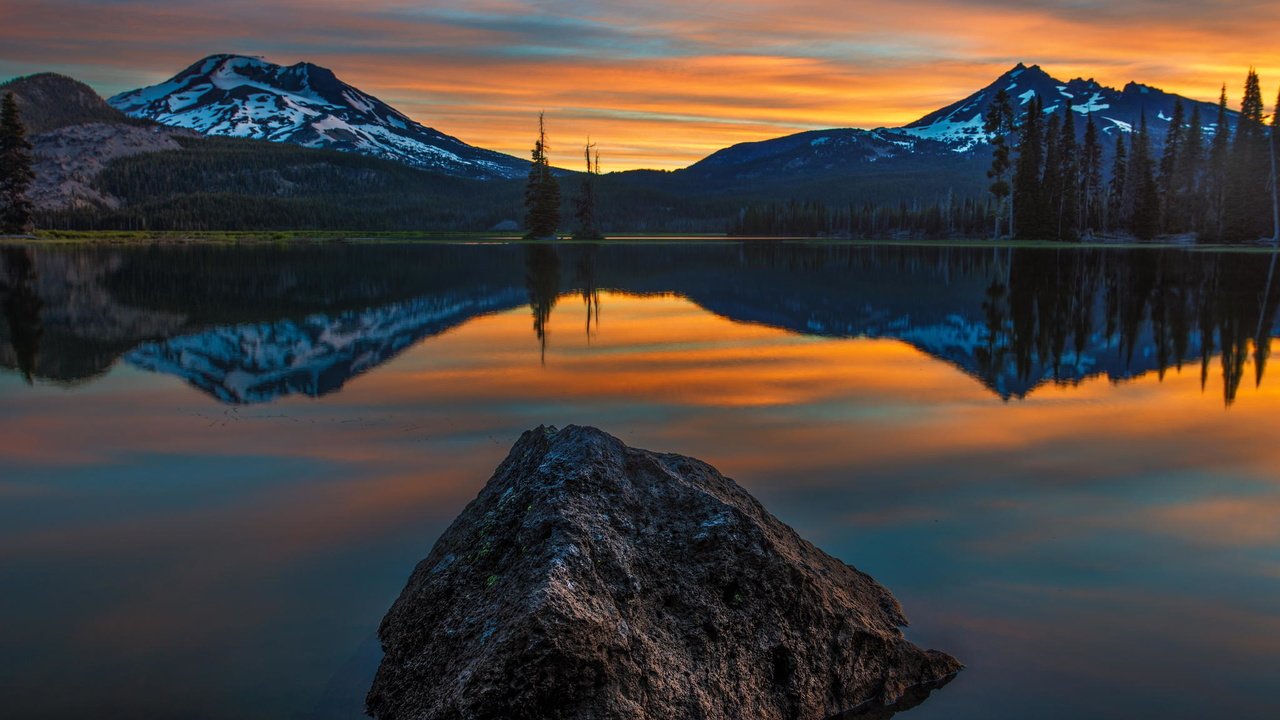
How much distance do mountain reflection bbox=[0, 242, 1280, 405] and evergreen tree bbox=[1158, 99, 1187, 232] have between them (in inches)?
1961

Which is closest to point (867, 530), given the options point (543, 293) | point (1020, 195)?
point (543, 293)

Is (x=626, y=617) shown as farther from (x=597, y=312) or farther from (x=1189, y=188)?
Result: (x=1189, y=188)

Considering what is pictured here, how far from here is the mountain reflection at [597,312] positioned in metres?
18.7

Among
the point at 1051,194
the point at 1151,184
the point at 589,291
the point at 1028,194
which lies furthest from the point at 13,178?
the point at 1151,184

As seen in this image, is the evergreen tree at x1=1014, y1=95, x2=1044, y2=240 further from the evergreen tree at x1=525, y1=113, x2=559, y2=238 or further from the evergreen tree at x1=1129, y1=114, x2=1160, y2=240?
the evergreen tree at x1=525, y1=113, x2=559, y2=238

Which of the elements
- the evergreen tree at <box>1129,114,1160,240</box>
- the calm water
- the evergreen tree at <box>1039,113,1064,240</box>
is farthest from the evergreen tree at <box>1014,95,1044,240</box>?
the calm water

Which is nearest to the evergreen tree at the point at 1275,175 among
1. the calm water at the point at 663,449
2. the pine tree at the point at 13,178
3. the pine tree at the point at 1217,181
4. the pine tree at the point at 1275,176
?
the pine tree at the point at 1275,176

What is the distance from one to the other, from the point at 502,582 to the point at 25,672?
335 centimetres

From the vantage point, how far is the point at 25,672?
5926 mm

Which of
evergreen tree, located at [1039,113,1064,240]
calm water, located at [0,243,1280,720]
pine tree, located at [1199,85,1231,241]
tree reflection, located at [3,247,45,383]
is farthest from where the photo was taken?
evergreen tree, located at [1039,113,1064,240]

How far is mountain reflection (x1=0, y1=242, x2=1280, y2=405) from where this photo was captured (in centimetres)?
1867

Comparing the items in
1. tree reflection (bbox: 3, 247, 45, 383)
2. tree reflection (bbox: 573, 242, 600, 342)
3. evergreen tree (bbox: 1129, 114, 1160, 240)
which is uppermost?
evergreen tree (bbox: 1129, 114, 1160, 240)

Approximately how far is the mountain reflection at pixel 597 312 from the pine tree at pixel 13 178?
58.4 meters

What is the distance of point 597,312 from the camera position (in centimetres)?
2886
